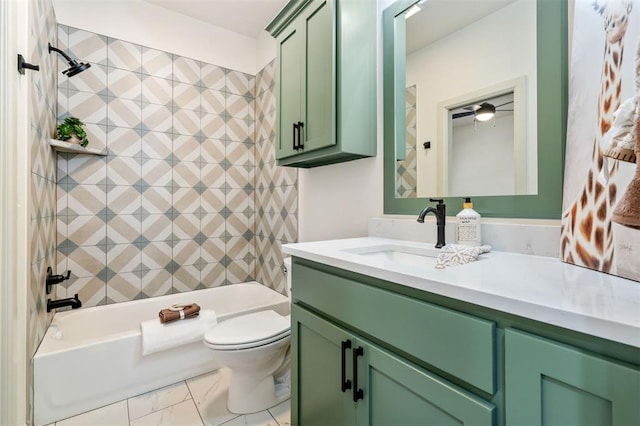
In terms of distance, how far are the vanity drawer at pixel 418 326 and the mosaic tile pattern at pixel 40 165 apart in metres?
1.51

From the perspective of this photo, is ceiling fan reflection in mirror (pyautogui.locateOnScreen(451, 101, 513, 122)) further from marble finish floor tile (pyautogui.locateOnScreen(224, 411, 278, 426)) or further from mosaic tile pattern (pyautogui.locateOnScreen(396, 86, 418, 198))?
marble finish floor tile (pyautogui.locateOnScreen(224, 411, 278, 426))

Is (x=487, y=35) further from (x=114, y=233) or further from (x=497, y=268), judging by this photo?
(x=114, y=233)

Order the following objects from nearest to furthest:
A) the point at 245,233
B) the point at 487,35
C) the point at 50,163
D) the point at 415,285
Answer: the point at 415,285, the point at 487,35, the point at 50,163, the point at 245,233

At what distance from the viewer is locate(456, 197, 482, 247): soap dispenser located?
3.85 feet

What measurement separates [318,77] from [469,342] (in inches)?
56.0

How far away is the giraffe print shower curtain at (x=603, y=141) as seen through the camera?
624 mm

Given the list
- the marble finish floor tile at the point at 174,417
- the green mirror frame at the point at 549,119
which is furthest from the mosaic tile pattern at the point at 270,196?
the green mirror frame at the point at 549,119

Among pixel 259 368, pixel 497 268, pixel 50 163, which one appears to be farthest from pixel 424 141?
pixel 50 163

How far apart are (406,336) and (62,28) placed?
2.98m

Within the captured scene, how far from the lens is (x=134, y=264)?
2.46m

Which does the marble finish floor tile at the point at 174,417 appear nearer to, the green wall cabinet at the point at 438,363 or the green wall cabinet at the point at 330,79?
the green wall cabinet at the point at 438,363

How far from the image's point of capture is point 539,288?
66cm

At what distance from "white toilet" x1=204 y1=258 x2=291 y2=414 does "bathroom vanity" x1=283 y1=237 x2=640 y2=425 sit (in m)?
0.46

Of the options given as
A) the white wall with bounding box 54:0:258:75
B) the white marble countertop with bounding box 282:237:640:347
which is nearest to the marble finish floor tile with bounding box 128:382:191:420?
the white marble countertop with bounding box 282:237:640:347
